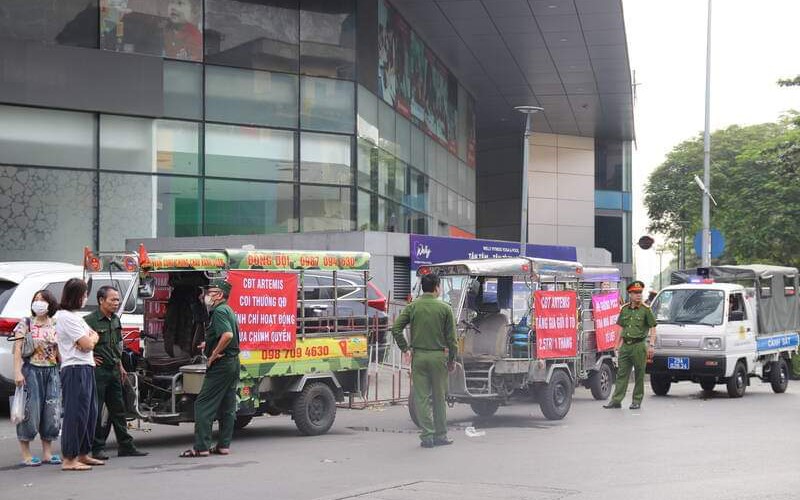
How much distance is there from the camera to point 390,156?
1355 inches

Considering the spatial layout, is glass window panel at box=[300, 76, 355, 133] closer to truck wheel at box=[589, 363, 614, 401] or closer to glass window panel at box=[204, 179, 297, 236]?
glass window panel at box=[204, 179, 297, 236]

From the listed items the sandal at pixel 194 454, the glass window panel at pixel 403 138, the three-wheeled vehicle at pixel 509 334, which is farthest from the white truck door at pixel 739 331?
the glass window panel at pixel 403 138

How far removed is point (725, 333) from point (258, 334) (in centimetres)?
995

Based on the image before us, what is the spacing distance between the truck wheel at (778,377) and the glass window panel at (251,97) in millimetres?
14000

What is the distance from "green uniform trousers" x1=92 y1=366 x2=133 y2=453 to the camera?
1173 cm

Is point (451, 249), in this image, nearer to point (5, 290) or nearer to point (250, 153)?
point (250, 153)

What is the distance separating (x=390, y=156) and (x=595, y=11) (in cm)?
745

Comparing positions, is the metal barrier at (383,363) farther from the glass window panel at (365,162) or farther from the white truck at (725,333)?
the glass window panel at (365,162)

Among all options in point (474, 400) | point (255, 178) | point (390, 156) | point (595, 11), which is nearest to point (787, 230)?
point (595, 11)

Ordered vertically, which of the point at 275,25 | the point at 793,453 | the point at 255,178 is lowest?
the point at 793,453

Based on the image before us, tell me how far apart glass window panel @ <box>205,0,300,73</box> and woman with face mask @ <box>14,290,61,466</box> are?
1849 cm

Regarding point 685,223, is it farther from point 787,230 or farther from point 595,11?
point 595,11

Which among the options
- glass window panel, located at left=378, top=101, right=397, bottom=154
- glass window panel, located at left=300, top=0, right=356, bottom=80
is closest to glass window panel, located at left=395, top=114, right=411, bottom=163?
glass window panel, located at left=378, top=101, right=397, bottom=154

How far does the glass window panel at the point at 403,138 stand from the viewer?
3534cm
